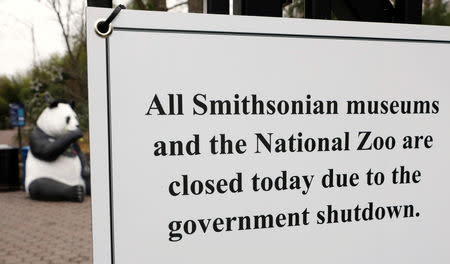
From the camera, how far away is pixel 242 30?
106 cm

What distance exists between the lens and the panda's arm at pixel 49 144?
7.36 metres

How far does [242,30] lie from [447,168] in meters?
0.78

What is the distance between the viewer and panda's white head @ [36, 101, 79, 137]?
762cm

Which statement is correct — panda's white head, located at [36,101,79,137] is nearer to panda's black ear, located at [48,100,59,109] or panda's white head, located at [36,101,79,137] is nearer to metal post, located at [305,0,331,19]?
panda's black ear, located at [48,100,59,109]

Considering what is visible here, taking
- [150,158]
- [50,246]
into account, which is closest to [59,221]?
[50,246]

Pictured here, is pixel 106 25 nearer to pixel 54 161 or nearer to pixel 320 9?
pixel 320 9

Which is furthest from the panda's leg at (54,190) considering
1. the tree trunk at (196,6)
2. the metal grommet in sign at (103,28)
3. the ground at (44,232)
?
the metal grommet in sign at (103,28)

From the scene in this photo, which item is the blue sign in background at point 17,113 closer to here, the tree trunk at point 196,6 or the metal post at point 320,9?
the tree trunk at point 196,6

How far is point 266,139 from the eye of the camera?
1090 mm

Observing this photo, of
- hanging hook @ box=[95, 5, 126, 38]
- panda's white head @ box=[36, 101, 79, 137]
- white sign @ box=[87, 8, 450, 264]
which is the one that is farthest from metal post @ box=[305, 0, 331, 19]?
panda's white head @ box=[36, 101, 79, 137]

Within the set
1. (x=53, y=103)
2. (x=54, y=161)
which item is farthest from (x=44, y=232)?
(x=53, y=103)

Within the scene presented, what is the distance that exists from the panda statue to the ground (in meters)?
0.23

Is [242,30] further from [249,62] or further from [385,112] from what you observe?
[385,112]

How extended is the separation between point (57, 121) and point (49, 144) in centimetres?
48
